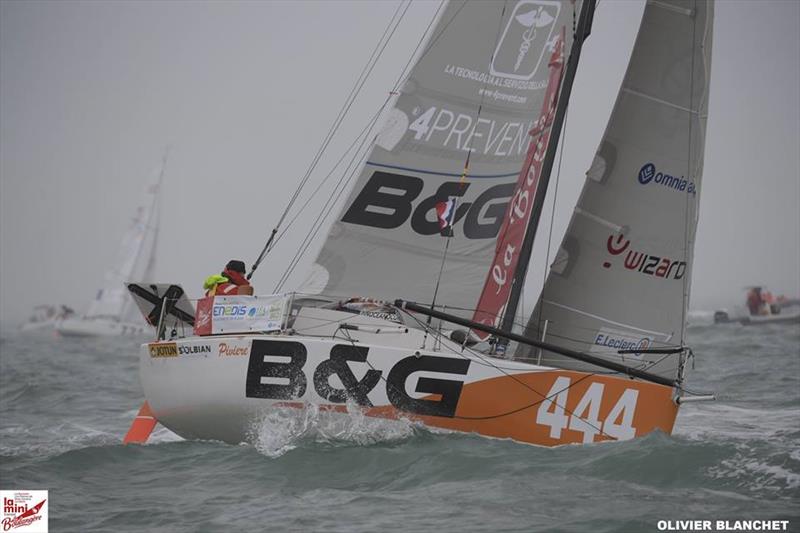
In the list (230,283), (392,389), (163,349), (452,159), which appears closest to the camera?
(392,389)

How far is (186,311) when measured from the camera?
9.03 meters

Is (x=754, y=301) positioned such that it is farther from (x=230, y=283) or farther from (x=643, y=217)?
(x=230, y=283)

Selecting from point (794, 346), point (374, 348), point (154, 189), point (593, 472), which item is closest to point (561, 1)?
point (374, 348)

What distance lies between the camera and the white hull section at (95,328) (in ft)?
139

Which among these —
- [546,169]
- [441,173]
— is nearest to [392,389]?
[441,173]

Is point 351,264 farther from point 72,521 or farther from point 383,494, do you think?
point 72,521

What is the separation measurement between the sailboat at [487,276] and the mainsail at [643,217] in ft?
0.06

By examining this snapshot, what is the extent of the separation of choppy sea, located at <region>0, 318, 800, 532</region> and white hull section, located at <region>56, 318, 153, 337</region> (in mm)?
33466

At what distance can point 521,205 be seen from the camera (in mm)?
9680

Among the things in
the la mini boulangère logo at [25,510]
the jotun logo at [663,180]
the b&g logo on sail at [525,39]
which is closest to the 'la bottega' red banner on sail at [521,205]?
the b&g logo on sail at [525,39]

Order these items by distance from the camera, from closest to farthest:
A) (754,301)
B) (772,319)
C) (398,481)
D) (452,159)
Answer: (398,481) → (452,159) → (772,319) → (754,301)

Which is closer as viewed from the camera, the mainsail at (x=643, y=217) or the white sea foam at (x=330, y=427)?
the white sea foam at (x=330, y=427)

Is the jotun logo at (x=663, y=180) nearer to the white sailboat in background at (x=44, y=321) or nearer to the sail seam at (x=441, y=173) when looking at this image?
the sail seam at (x=441, y=173)

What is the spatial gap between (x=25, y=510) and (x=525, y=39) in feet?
19.7
